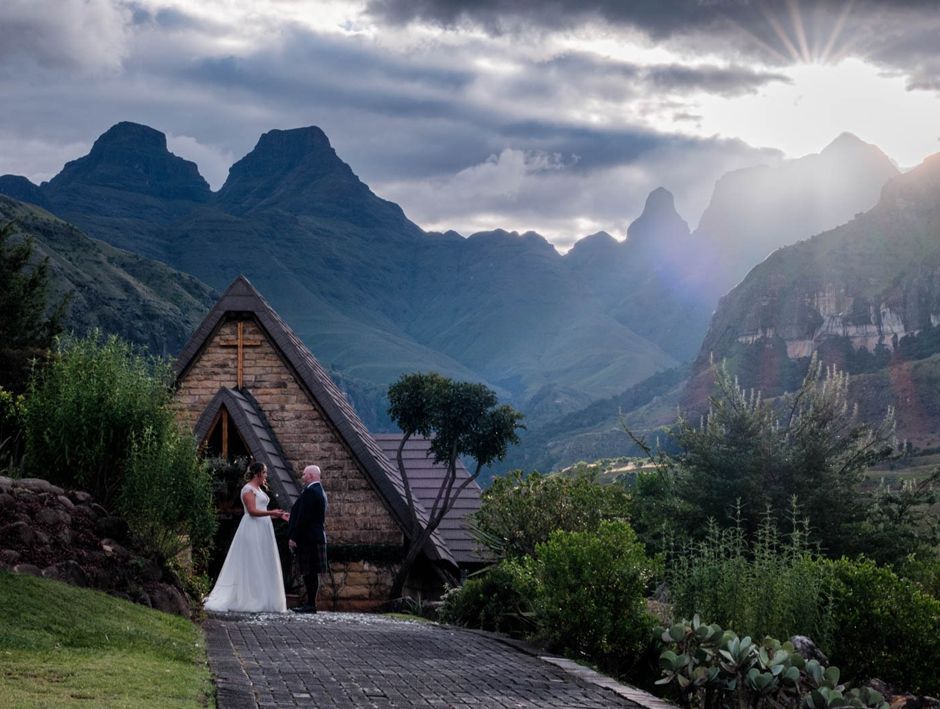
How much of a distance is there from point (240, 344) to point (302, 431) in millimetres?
2256

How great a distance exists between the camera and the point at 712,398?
21.5m

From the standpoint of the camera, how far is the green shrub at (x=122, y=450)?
13570 mm

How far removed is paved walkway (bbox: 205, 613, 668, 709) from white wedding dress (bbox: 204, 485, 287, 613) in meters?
2.08

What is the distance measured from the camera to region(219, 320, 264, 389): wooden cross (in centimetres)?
2402

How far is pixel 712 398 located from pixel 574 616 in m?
10.5

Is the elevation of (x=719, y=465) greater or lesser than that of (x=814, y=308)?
lesser

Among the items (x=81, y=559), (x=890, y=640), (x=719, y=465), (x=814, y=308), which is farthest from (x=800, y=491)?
(x=814, y=308)

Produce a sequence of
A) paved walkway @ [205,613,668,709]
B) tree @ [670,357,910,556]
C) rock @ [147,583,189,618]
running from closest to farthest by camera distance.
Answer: paved walkway @ [205,613,668,709], rock @ [147,583,189,618], tree @ [670,357,910,556]

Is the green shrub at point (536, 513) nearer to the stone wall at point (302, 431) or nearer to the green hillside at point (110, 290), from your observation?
the stone wall at point (302, 431)

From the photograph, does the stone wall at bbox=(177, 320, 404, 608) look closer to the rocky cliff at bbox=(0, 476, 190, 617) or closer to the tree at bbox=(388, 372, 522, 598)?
the tree at bbox=(388, 372, 522, 598)

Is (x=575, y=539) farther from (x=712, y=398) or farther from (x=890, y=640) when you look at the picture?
(x=712, y=398)

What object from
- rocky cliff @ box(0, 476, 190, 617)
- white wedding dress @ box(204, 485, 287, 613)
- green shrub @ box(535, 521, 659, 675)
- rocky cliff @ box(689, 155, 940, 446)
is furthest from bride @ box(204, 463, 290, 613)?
rocky cliff @ box(689, 155, 940, 446)

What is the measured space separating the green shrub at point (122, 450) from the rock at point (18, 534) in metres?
1.56

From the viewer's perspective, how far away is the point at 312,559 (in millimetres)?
16250
